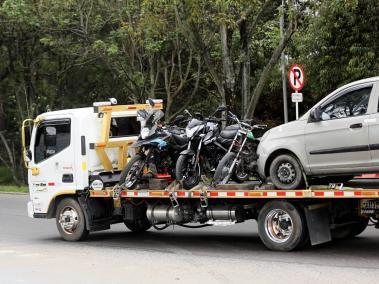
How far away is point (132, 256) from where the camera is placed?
9.86 meters

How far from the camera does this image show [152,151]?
1079 centimetres

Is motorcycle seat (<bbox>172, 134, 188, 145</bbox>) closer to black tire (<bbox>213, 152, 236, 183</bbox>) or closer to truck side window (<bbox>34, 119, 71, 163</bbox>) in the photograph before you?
black tire (<bbox>213, 152, 236, 183</bbox>)

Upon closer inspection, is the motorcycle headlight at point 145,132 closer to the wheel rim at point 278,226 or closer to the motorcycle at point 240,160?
the motorcycle at point 240,160

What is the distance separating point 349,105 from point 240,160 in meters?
2.00

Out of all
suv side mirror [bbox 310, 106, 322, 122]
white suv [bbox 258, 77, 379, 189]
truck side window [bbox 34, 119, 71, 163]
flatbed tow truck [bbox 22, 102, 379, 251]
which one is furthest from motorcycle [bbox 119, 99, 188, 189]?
suv side mirror [bbox 310, 106, 322, 122]

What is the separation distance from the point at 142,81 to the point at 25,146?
38.3ft

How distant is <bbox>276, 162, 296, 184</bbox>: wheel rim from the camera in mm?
9266

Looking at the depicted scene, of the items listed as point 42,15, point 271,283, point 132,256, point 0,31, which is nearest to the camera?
point 271,283

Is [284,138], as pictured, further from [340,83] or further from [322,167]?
[340,83]

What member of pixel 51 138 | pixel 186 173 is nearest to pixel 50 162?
pixel 51 138

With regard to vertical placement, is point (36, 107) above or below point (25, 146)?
above

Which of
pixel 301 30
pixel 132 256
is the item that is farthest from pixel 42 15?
pixel 132 256

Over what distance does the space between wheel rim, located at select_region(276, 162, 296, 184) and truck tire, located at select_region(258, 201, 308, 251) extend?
349 millimetres

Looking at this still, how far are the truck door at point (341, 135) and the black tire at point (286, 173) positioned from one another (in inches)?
9.3
